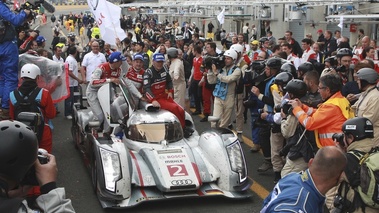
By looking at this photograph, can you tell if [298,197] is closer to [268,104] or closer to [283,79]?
[283,79]

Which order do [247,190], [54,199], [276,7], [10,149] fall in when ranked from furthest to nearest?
[276,7] → [247,190] → [54,199] → [10,149]

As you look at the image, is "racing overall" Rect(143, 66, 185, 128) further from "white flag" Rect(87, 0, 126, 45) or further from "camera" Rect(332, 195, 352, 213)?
"camera" Rect(332, 195, 352, 213)

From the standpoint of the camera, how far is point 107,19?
12.5 meters

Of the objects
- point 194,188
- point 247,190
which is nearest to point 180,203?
point 194,188

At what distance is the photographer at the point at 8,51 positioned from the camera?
26.7 ft

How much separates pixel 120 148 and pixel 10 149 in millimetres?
4778

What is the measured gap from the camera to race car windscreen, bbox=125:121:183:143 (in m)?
7.97

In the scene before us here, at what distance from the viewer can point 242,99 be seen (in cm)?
1100

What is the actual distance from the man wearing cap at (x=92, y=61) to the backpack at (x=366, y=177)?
883cm

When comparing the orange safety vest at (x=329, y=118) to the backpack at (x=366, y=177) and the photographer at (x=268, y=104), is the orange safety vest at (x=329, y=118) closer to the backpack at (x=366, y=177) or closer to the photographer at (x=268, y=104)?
the backpack at (x=366, y=177)

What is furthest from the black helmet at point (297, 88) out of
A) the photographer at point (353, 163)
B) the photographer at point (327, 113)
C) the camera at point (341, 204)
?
→ the camera at point (341, 204)

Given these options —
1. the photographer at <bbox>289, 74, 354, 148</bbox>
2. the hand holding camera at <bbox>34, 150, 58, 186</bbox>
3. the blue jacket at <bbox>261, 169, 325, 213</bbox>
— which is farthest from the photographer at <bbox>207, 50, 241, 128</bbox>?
the hand holding camera at <bbox>34, 150, 58, 186</bbox>

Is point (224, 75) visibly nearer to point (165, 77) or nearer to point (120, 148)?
point (165, 77)

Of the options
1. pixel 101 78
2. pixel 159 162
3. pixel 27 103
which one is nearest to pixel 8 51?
pixel 101 78
